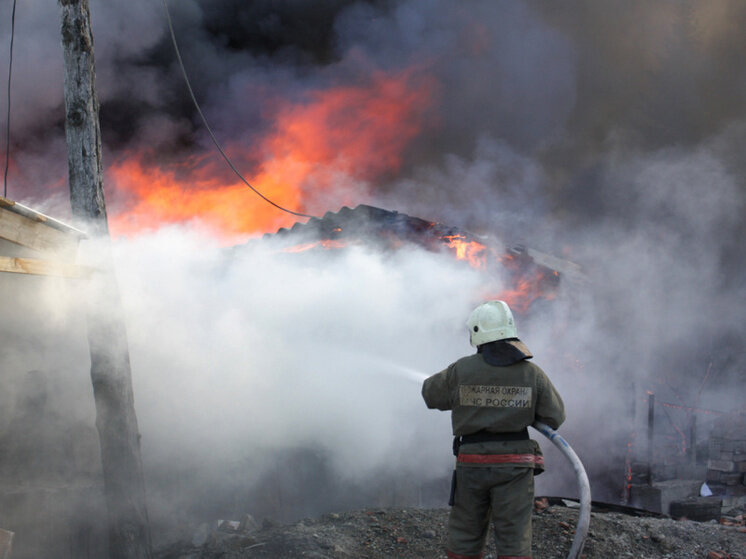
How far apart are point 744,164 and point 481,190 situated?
6.59m

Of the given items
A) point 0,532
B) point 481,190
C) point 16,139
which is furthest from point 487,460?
point 481,190

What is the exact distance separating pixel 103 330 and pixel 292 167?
964 cm

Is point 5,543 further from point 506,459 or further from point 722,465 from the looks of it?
point 722,465

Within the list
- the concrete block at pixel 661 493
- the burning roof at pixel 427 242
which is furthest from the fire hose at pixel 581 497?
the concrete block at pixel 661 493

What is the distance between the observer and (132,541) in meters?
4.75

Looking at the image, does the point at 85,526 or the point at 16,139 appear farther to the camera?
the point at 16,139

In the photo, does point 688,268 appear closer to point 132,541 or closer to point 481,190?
point 481,190

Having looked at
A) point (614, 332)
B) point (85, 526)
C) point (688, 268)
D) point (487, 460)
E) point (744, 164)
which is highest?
point (744, 164)

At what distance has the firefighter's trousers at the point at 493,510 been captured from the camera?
140 inches

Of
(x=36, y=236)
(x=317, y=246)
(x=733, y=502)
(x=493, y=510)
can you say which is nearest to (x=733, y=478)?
(x=733, y=502)

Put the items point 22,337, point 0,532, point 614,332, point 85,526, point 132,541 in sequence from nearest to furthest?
point 0,532 < point 132,541 < point 85,526 < point 22,337 < point 614,332

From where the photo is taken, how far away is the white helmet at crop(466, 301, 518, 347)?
149 inches

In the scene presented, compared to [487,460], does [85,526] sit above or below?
below

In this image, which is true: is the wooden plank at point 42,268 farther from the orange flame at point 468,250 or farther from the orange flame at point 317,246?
the orange flame at point 468,250
